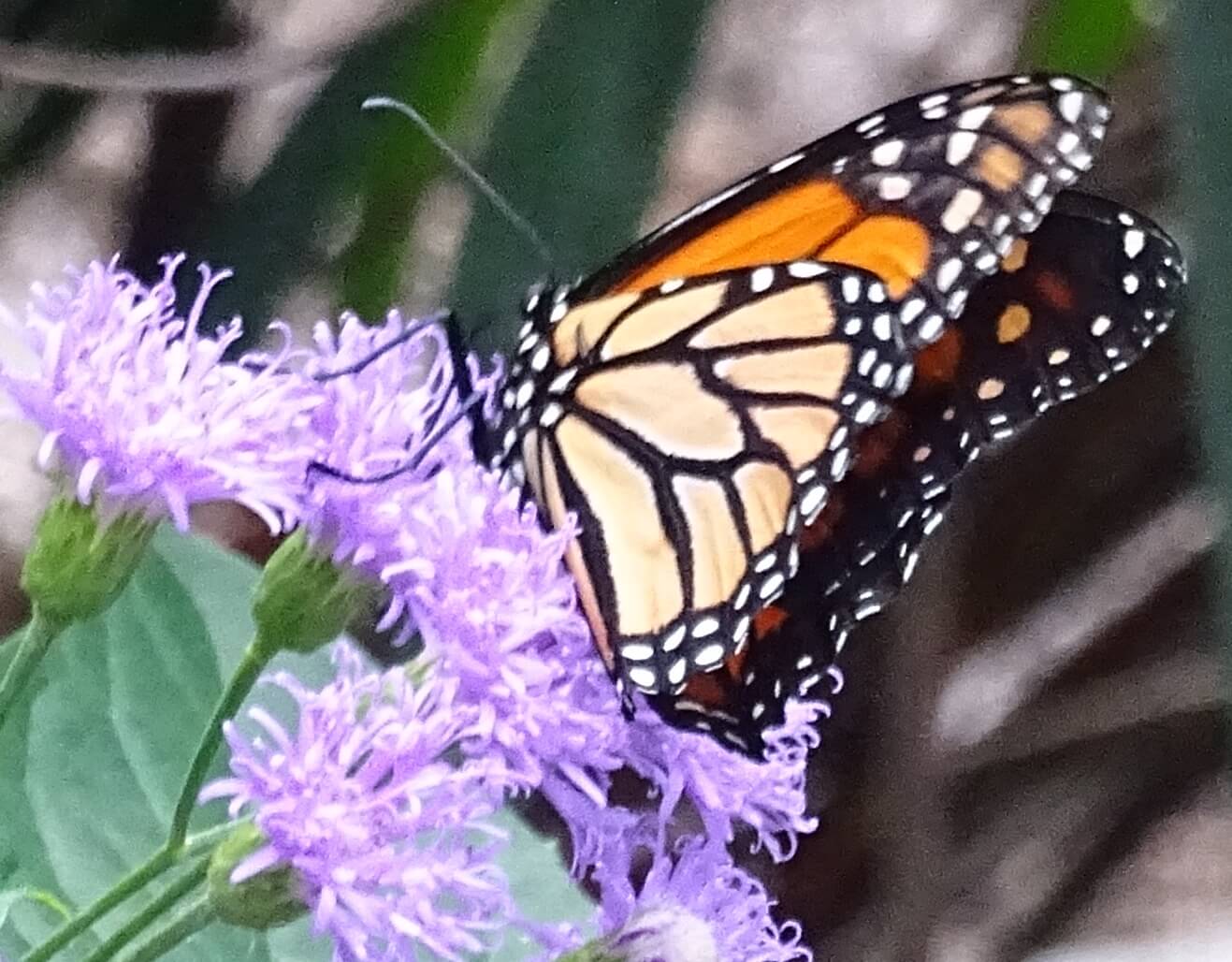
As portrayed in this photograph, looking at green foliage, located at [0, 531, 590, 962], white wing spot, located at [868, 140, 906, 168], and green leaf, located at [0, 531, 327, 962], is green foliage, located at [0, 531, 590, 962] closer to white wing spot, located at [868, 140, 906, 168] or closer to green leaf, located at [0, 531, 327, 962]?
green leaf, located at [0, 531, 327, 962]

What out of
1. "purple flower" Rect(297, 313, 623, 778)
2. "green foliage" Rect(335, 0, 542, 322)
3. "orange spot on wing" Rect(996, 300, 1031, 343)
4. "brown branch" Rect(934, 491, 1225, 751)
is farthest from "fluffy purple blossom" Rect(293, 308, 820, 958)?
"brown branch" Rect(934, 491, 1225, 751)

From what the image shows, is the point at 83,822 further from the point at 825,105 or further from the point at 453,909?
the point at 825,105

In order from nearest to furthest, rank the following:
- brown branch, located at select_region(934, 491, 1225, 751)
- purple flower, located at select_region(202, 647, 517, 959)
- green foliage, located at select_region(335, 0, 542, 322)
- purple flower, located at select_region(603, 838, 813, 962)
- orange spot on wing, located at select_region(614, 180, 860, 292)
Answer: purple flower, located at select_region(202, 647, 517, 959), purple flower, located at select_region(603, 838, 813, 962), orange spot on wing, located at select_region(614, 180, 860, 292), green foliage, located at select_region(335, 0, 542, 322), brown branch, located at select_region(934, 491, 1225, 751)

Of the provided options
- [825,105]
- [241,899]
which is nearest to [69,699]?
[241,899]

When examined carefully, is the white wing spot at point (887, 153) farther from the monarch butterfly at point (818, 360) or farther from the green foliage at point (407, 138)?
the green foliage at point (407, 138)

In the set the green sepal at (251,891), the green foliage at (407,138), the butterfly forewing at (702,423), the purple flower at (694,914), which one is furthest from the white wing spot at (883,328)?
the green foliage at (407,138)
